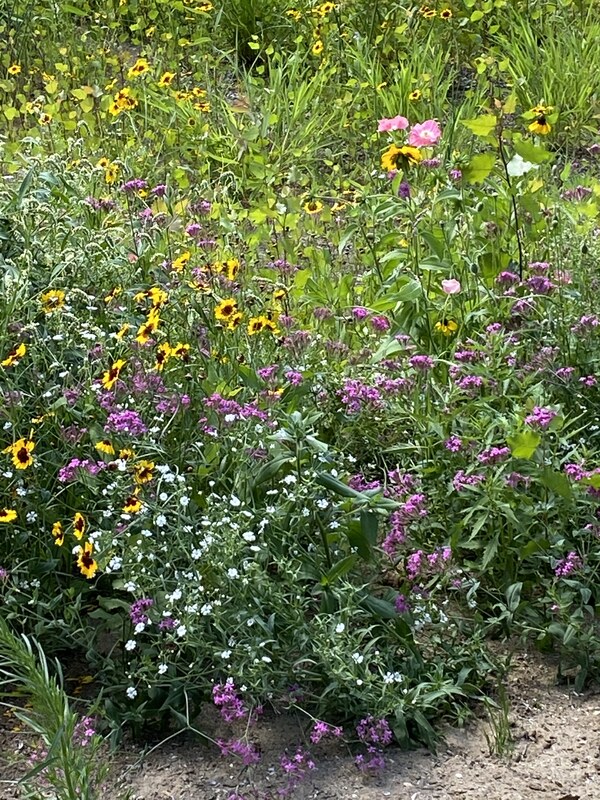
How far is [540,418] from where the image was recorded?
2.39 metres

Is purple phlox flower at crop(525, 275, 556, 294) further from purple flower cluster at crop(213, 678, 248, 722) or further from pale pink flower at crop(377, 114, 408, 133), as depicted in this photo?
purple flower cluster at crop(213, 678, 248, 722)

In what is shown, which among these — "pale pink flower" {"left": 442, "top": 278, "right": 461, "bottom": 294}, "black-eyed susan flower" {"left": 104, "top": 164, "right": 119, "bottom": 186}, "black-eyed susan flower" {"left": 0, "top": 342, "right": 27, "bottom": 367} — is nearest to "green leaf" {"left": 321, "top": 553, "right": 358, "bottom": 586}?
"black-eyed susan flower" {"left": 0, "top": 342, "right": 27, "bottom": 367}

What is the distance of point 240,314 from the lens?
2.91m

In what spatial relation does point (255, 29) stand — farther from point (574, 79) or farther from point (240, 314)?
point (240, 314)

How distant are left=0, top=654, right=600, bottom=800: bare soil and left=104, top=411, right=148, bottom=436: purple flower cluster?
25.4 inches

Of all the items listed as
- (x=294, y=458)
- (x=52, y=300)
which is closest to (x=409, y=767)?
(x=294, y=458)

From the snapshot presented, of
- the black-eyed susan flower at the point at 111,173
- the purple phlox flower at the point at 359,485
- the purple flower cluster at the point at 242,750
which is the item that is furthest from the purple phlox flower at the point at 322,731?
the black-eyed susan flower at the point at 111,173

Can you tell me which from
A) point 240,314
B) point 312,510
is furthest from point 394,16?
point 312,510

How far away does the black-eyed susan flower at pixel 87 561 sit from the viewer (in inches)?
87.6

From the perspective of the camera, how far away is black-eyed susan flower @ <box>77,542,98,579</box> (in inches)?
87.6

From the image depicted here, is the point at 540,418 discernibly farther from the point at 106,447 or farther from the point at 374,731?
the point at 106,447

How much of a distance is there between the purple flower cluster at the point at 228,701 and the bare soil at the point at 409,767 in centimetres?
11

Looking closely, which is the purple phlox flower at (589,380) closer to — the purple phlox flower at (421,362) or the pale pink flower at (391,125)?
the purple phlox flower at (421,362)

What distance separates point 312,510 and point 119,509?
428 millimetres
